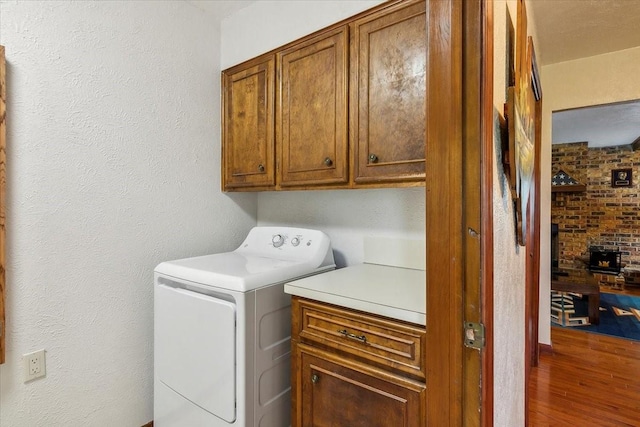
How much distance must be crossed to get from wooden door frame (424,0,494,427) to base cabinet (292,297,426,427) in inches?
10.4

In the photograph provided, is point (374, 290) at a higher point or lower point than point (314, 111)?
lower

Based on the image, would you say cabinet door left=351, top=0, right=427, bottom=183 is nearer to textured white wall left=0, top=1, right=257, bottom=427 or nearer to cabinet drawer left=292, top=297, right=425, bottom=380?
cabinet drawer left=292, top=297, right=425, bottom=380

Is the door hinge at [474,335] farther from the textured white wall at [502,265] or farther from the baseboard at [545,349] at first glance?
the baseboard at [545,349]

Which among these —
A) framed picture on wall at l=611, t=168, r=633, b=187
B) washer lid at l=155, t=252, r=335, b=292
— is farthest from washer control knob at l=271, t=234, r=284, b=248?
framed picture on wall at l=611, t=168, r=633, b=187

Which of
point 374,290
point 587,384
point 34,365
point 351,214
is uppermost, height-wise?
point 351,214

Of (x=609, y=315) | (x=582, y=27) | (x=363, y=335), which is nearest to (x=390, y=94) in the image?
(x=363, y=335)

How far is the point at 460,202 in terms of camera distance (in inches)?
28.6

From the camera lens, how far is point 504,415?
3.32 ft

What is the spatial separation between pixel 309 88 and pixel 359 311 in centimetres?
110

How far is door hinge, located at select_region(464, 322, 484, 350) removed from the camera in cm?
72

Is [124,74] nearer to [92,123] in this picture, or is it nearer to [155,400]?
[92,123]

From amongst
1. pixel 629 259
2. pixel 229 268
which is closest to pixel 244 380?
pixel 229 268

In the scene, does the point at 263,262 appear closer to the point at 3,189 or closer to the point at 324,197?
the point at 324,197

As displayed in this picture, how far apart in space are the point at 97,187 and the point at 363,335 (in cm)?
139
